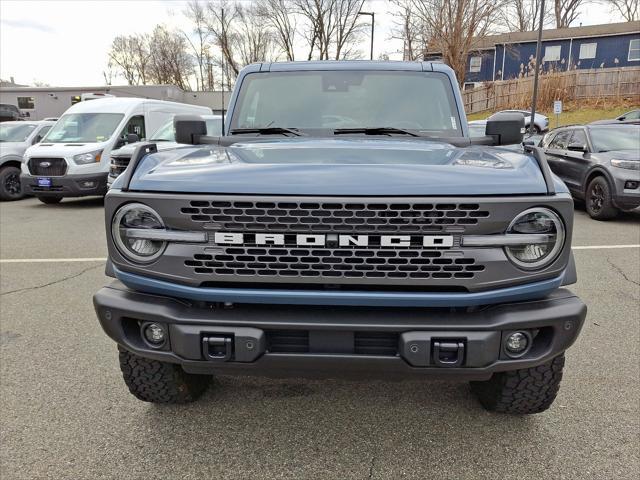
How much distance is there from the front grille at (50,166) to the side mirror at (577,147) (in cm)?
1016

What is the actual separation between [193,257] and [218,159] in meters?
0.57

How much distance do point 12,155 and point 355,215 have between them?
1281 centimetres

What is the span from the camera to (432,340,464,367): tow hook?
1.95 metres

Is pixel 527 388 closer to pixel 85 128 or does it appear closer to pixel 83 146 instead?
pixel 83 146

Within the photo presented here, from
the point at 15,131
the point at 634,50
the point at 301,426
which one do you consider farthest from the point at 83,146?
the point at 634,50

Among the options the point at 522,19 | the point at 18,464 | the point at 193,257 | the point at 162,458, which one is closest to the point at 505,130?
the point at 193,257

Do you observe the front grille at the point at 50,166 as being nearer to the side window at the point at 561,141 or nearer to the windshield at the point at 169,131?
the windshield at the point at 169,131

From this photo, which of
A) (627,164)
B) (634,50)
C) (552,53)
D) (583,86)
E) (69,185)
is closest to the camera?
(627,164)

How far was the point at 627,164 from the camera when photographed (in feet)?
27.4

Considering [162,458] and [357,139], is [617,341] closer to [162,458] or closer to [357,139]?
[357,139]

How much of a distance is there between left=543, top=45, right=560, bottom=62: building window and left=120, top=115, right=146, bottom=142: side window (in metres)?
38.6

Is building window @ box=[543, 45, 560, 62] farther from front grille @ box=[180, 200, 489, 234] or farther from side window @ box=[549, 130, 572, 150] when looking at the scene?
front grille @ box=[180, 200, 489, 234]

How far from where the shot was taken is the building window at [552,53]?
1603 inches

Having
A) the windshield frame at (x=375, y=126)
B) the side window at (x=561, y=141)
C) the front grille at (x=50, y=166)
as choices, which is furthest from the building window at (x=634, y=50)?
the windshield frame at (x=375, y=126)
